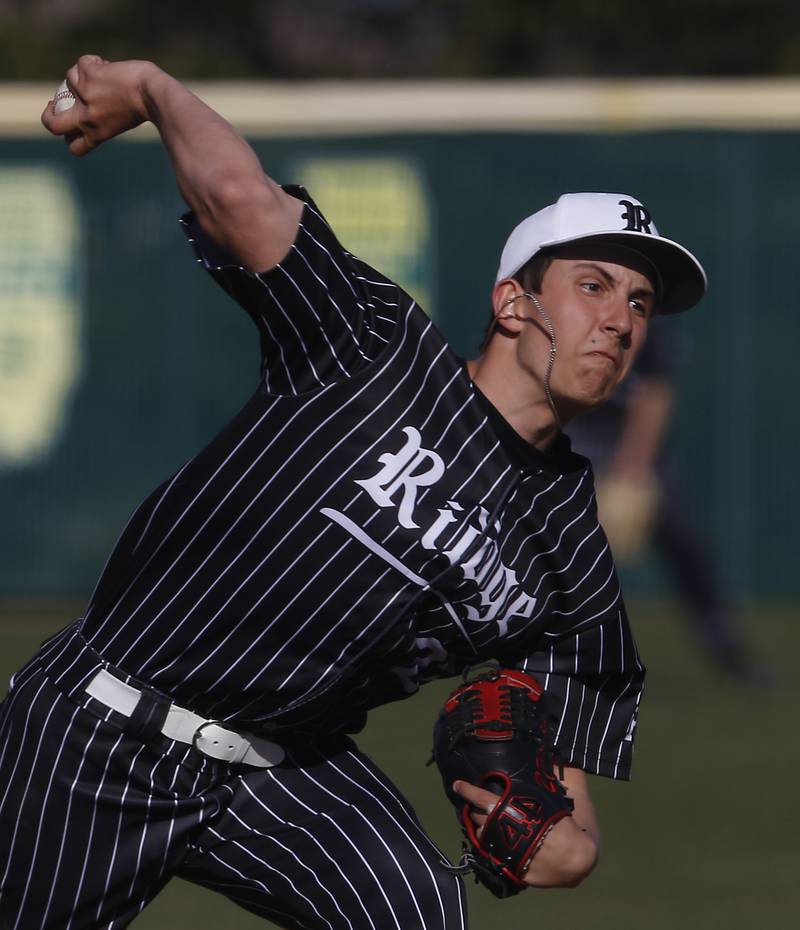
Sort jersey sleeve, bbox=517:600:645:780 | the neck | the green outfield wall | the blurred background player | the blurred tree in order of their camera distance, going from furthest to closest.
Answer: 1. the blurred tree
2. the green outfield wall
3. the blurred background player
4. jersey sleeve, bbox=517:600:645:780
5. the neck

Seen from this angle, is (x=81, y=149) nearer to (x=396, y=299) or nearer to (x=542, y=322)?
(x=396, y=299)

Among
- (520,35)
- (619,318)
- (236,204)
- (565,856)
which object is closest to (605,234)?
(619,318)

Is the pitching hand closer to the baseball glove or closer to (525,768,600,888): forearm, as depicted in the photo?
the baseball glove

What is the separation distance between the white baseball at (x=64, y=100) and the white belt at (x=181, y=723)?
3.49 ft

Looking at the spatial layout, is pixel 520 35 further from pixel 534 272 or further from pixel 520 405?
pixel 520 405

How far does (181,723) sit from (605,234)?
48.3 inches

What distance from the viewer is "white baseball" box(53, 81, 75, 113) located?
3270mm

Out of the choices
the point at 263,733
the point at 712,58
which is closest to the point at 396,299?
the point at 263,733

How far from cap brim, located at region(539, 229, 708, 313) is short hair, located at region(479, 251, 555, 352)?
0.15ft

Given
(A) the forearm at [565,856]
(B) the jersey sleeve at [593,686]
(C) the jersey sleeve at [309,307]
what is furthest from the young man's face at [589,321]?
(A) the forearm at [565,856]

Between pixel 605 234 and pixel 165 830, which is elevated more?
pixel 605 234

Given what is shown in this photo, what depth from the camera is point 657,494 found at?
29.9ft

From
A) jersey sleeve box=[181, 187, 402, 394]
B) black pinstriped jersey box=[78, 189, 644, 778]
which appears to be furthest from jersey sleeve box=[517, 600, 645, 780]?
jersey sleeve box=[181, 187, 402, 394]

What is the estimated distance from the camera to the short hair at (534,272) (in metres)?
3.43
